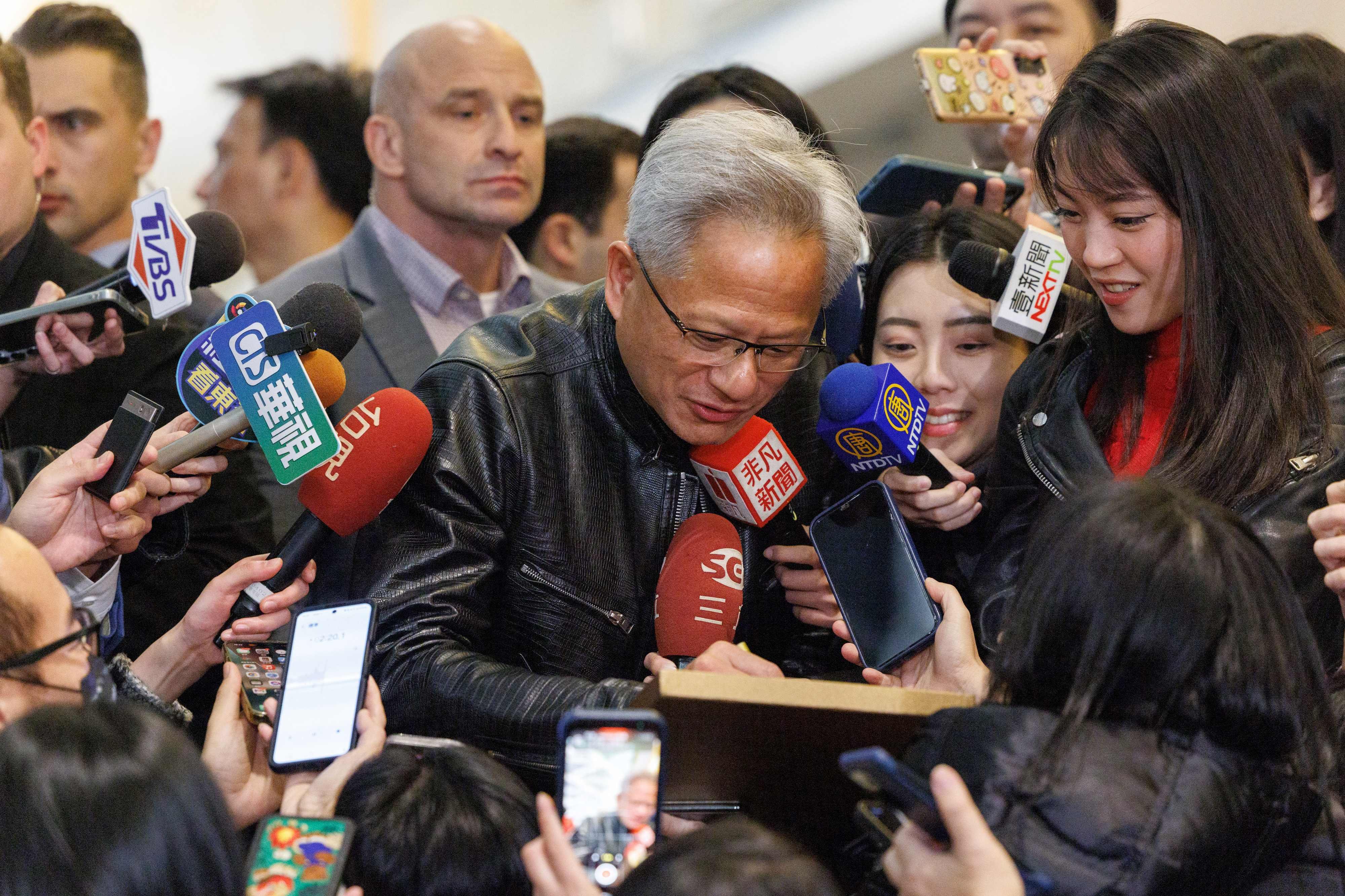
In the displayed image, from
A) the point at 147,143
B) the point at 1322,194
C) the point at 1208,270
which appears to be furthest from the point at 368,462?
the point at 147,143

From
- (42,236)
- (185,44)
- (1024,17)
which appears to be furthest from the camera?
(185,44)

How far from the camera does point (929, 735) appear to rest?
1.65 meters

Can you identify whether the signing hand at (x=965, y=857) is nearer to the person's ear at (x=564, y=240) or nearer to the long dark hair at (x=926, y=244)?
the long dark hair at (x=926, y=244)

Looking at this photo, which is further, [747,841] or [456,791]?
[456,791]

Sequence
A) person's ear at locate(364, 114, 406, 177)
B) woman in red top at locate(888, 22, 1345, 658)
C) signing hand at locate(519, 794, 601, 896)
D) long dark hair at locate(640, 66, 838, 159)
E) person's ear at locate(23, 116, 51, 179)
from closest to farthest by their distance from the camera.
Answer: signing hand at locate(519, 794, 601, 896), woman in red top at locate(888, 22, 1345, 658), person's ear at locate(23, 116, 51, 179), long dark hair at locate(640, 66, 838, 159), person's ear at locate(364, 114, 406, 177)

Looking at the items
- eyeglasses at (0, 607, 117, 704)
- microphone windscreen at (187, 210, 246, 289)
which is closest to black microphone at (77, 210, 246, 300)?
→ microphone windscreen at (187, 210, 246, 289)

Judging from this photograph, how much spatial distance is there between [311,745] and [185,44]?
16.5 ft

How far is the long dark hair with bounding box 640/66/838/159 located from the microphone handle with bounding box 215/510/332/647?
1.61 m

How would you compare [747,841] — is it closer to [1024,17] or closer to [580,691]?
[580,691]

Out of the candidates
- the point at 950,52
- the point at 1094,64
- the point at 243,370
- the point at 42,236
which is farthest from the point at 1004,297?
the point at 42,236

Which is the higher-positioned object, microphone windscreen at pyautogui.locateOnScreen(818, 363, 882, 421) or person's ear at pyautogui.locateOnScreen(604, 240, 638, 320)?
person's ear at pyautogui.locateOnScreen(604, 240, 638, 320)

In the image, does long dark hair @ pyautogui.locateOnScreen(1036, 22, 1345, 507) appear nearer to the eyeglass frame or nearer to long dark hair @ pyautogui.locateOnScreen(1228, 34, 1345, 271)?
long dark hair @ pyautogui.locateOnScreen(1228, 34, 1345, 271)

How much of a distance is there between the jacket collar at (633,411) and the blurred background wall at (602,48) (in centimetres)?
288

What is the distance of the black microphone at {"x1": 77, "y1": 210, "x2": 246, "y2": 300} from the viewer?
2.46 metres
